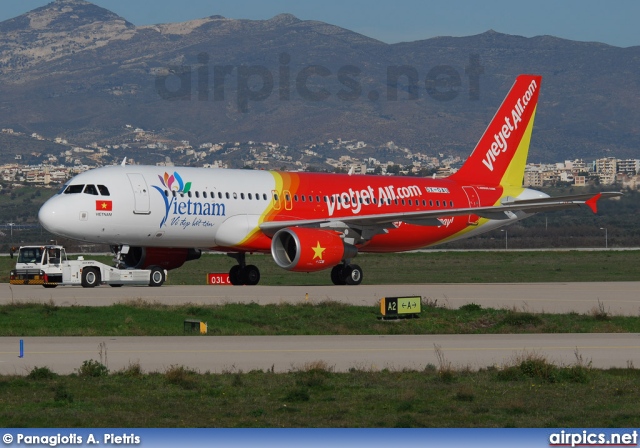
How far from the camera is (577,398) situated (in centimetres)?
1981

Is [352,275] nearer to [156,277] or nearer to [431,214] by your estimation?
[431,214]

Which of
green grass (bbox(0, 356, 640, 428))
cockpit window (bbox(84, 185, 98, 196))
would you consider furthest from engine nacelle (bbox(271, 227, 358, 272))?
green grass (bbox(0, 356, 640, 428))

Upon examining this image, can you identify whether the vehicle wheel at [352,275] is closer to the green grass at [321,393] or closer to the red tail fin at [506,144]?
the red tail fin at [506,144]

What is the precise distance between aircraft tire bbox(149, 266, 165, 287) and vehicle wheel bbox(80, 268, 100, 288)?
2.17m

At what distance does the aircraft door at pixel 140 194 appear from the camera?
4678 centimetres

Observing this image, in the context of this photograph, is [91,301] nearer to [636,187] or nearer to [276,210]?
[276,210]

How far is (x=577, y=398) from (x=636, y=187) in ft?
269

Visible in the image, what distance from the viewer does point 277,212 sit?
50.7m

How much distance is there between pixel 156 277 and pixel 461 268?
25854mm

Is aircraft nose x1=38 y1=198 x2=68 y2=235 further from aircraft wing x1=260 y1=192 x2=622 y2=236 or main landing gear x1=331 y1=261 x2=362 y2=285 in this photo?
main landing gear x1=331 y1=261 x2=362 y2=285

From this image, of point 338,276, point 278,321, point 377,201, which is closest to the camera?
point 278,321

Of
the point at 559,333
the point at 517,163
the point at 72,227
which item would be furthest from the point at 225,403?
the point at 517,163

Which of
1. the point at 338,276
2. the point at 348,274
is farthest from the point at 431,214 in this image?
the point at 338,276

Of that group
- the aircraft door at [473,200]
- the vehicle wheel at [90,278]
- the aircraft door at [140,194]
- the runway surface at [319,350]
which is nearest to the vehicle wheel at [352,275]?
the aircraft door at [473,200]
